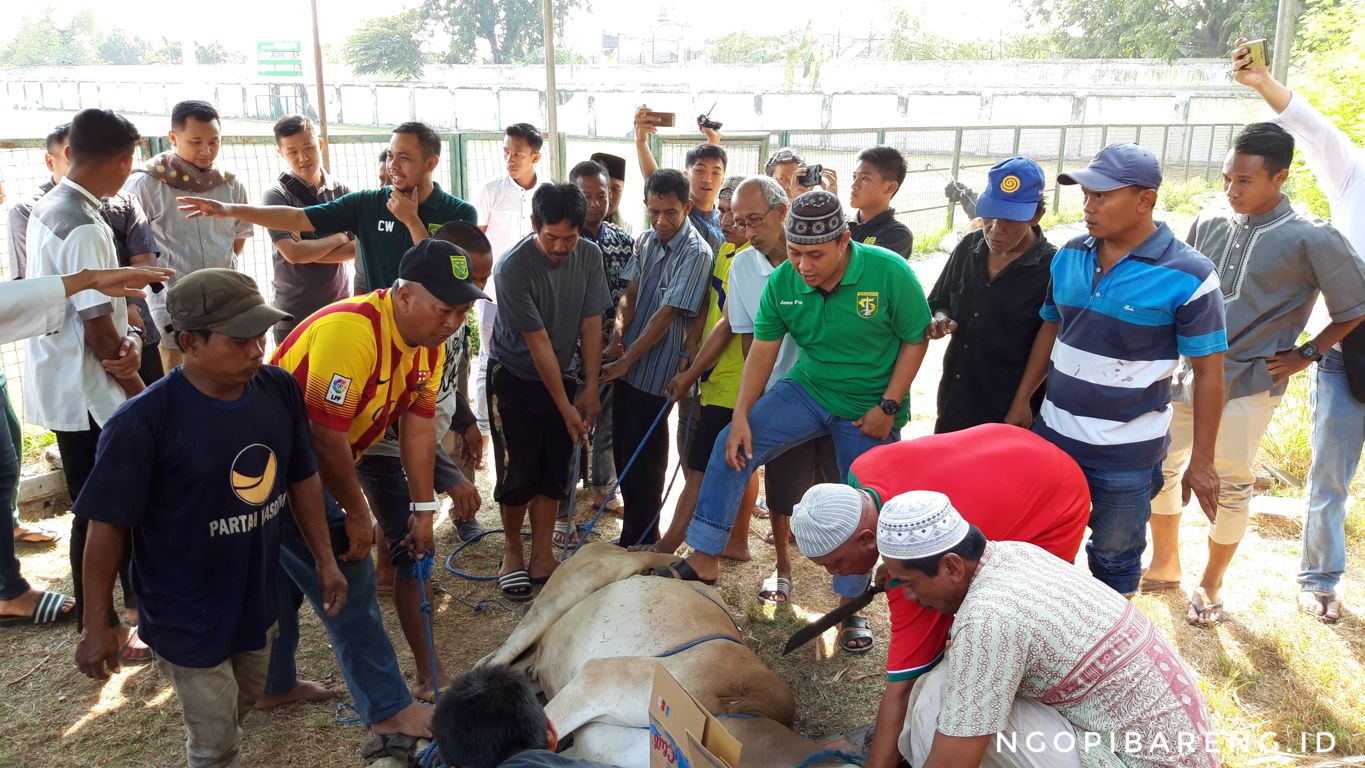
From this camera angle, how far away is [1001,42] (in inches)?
2009

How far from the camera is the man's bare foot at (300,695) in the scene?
4051mm

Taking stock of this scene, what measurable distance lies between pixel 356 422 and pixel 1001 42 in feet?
177

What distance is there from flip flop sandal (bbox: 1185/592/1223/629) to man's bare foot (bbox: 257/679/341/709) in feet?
13.5

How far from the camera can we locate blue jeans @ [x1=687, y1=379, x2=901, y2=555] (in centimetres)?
435

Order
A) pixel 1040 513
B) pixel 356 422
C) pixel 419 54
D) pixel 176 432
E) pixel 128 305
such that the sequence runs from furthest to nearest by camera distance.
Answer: pixel 419 54 → pixel 128 305 → pixel 356 422 → pixel 1040 513 → pixel 176 432

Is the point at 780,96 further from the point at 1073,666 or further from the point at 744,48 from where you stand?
the point at 1073,666

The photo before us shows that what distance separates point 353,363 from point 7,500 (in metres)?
2.37

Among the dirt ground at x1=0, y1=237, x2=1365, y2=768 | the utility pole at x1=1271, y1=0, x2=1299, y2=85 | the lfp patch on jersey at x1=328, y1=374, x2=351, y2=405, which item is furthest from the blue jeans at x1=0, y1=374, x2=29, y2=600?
the utility pole at x1=1271, y1=0, x2=1299, y2=85

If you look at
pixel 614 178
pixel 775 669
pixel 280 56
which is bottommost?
pixel 775 669

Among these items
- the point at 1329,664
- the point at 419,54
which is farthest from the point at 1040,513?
the point at 419,54

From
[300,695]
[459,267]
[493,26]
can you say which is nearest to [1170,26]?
[493,26]

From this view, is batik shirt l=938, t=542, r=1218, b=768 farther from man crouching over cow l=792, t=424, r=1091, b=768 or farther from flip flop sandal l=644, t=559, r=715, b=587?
flip flop sandal l=644, t=559, r=715, b=587

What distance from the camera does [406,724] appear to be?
374 cm

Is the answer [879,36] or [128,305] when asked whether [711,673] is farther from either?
[879,36]
